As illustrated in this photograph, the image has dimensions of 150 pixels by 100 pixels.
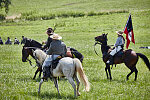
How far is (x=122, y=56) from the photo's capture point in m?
14.5

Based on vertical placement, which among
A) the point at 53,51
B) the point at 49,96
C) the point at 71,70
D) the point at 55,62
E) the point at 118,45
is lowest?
the point at 49,96

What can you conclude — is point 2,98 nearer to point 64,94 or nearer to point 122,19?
point 64,94

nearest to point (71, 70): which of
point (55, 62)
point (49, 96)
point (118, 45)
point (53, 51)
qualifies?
point (55, 62)

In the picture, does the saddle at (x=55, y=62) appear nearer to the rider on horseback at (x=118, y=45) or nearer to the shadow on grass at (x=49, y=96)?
the shadow on grass at (x=49, y=96)

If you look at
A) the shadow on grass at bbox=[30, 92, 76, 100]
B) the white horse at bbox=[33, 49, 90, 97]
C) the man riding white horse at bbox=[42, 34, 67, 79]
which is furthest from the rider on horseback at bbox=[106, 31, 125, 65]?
the shadow on grass at bbox=[30, 92, 76, 100]

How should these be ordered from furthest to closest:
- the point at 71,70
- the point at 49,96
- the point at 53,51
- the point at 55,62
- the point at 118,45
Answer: the point at 118,45 < the point at 53,51 < the point at 55,62 < the point at 49,96 < the point at 71,70

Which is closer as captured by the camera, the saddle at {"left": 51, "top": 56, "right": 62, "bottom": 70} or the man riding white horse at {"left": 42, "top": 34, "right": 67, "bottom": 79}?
the saddle at {"left": 51, "top": 56, "right": 62, "bottom": 70}

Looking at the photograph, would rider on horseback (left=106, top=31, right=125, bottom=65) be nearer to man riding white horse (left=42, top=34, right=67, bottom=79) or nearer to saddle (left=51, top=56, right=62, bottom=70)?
man riding white horse (left=42, top=34, right=67, bottom=79)

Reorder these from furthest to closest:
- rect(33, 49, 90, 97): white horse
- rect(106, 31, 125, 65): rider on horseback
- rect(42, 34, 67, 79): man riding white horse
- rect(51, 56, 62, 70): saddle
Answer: rect(106, 31, 125, 65): rider on horseback < rect(42, 34, 67, 79): man riding white horse < rect(51, 56, 62, 70): saddle < rect(33, 49, 90, 97): white horse

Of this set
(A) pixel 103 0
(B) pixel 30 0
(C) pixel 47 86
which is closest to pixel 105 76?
(C) pixel 47 86

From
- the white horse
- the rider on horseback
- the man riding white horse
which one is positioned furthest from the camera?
the rider on horseback

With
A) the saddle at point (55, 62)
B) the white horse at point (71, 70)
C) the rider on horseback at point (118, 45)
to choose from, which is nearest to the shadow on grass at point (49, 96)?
the white horse at point (71, 70)

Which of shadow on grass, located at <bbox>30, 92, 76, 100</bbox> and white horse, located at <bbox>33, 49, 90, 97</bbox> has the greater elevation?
white horse, located at <bbox>33, 49, 90, 97</bbox>

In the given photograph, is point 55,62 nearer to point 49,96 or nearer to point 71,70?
point 71,70
